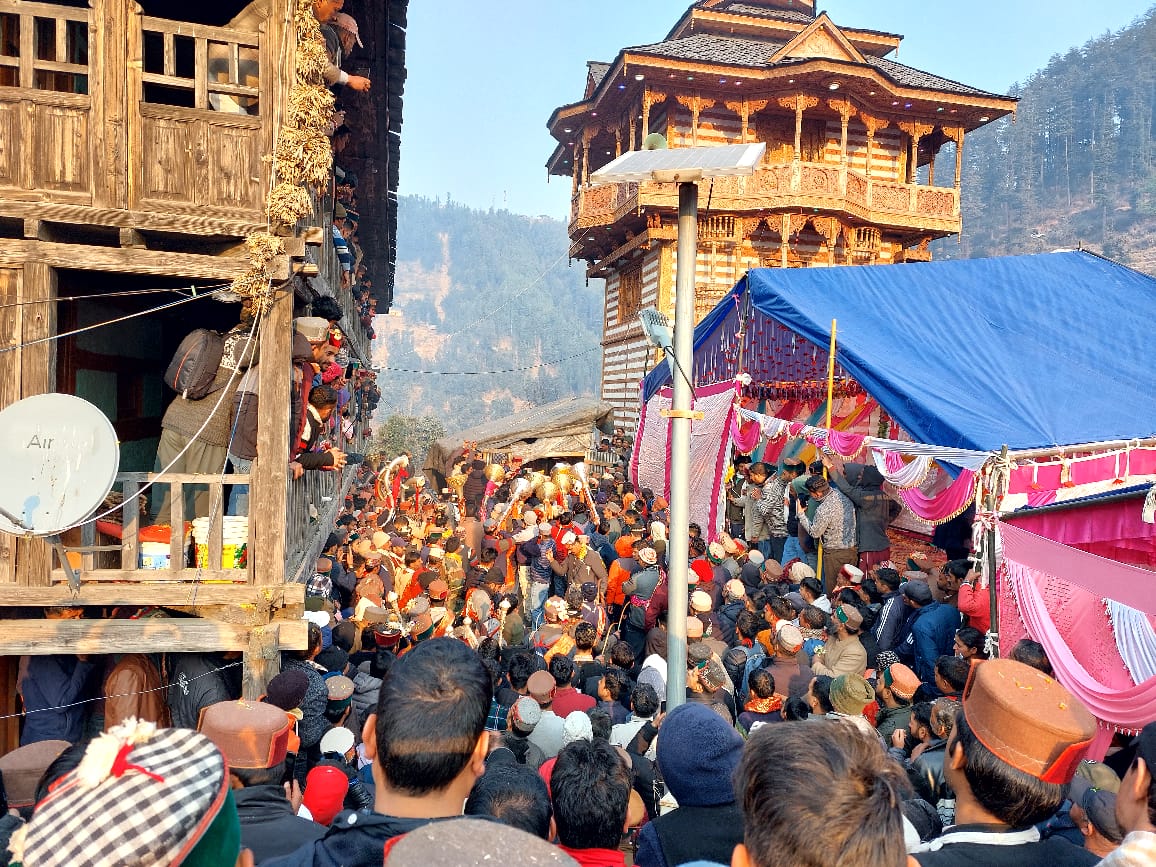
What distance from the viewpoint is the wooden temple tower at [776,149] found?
1917 cm

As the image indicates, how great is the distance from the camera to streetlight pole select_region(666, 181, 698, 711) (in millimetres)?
4289

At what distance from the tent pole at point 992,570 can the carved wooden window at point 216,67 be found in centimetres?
716

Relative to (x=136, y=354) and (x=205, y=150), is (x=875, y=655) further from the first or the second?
(x=136, y=354)

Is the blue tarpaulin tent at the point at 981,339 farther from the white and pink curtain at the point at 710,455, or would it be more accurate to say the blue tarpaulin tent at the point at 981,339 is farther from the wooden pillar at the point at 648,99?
the wooden pillar at the point at 648,99

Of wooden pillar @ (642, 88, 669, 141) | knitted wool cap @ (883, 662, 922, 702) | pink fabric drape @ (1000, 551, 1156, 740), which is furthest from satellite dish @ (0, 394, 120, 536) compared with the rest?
wooden pillar @ (642, 88, 669, 141)

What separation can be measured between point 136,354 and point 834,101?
1760 centimetres

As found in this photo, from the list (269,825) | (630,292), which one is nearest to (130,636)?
(269,825)

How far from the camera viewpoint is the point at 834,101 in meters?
19.7

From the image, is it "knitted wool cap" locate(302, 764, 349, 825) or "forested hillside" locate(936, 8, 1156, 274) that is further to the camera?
"forested hillside" locate(936, 8, 1156, 274)

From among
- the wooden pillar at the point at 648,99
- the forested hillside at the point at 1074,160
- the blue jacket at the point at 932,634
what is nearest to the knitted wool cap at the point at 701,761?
the blue jacket at the point at 932,634

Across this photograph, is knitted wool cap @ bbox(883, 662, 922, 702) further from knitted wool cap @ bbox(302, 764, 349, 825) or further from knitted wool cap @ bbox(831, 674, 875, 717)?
knitted wool cap @ bbox(302, 764, 349, 825)

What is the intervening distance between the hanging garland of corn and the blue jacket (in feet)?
20.5

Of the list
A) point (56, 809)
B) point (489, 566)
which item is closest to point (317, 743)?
point (56, 809)

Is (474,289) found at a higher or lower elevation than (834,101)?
higher
